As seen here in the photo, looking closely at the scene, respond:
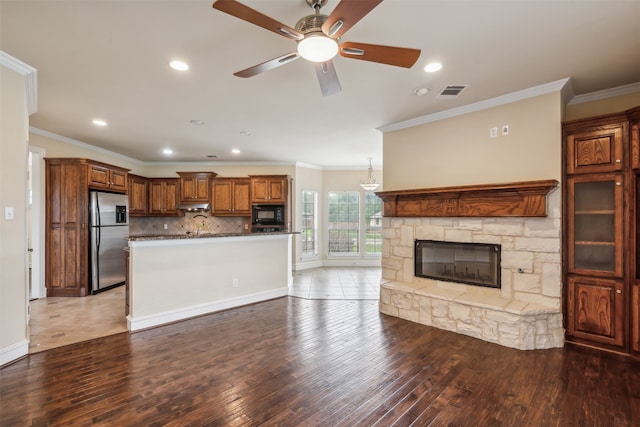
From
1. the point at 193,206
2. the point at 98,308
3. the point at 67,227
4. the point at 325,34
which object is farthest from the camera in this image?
the point at 193,206

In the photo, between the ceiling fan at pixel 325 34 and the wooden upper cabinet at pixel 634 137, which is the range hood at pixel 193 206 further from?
the wooden upper cabinet at pixel 634 137

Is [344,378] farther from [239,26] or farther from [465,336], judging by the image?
[239,26]

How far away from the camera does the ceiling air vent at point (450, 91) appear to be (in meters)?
3.23

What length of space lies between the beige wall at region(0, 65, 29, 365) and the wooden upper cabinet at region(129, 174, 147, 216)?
155 inches

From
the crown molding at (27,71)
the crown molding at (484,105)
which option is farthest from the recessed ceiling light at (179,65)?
the crown molding at (484,105)

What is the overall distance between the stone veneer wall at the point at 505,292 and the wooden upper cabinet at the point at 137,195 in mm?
→ 5883

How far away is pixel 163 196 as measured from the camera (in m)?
7.21

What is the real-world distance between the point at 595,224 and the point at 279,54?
3.60 m

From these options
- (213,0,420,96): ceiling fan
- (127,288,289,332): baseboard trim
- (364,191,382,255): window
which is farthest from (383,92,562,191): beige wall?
(364,191,382,255): window

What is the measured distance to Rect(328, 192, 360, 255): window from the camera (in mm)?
8195

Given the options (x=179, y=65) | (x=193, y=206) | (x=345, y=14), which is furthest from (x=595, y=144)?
(x=193, y=206)

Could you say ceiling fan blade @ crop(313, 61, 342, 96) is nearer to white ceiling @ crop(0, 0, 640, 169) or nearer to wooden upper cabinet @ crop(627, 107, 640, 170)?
white ceiling @ crop(0, 0, 640, 169)

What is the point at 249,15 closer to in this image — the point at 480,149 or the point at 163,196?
the point at 480,149

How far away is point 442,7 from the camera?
6.58 ft
